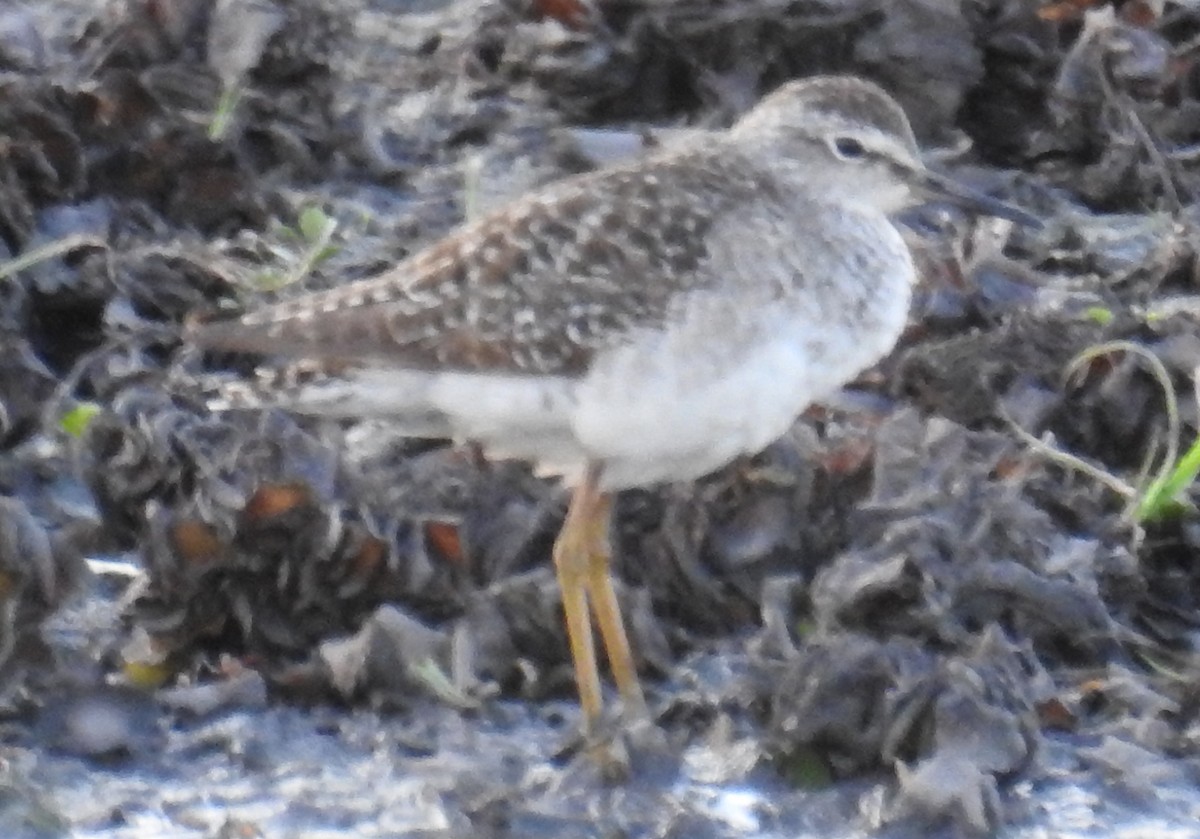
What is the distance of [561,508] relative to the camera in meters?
7.03

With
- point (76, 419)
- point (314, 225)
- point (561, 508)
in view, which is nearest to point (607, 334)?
point (561, 508)

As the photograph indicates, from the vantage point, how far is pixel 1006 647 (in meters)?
6.09

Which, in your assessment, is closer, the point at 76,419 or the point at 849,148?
the point at 849,148

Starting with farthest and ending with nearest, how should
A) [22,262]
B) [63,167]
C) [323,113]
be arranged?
[323,113] < [63,167] < [22,262]

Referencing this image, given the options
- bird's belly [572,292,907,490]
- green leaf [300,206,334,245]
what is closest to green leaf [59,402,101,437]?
green leaf [300,206,334,245]

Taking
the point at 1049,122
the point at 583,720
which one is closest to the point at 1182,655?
the point at 583,720

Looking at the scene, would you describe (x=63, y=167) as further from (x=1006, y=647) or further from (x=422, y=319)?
(x=1006, y=647)

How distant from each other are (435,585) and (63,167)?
2.55m

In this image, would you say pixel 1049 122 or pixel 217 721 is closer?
pixel 217 721

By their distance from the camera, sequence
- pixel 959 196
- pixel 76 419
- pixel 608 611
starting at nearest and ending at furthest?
pixel 608 611
pixel 959 196
pixel 76 419

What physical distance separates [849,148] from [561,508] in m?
1.19

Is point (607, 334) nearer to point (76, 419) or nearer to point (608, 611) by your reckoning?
point (608, 611)

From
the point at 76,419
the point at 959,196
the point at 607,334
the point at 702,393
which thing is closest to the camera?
the point at 702,393

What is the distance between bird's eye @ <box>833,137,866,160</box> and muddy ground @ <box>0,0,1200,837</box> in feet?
2.33
